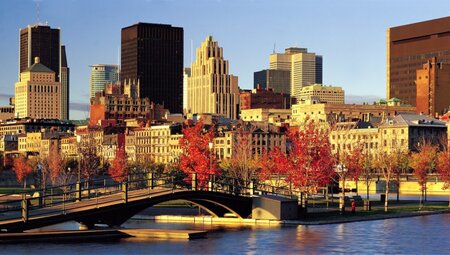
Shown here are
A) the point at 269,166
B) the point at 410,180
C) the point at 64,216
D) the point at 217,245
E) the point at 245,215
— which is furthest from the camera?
the point at 410,180

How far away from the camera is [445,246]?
6519 cm

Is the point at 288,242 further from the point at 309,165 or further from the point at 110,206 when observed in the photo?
the point at 309,165

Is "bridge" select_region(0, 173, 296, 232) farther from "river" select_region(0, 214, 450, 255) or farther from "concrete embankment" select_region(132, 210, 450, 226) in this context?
"river" select_region(0, 214, 450, 255)

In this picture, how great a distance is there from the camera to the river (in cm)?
6175

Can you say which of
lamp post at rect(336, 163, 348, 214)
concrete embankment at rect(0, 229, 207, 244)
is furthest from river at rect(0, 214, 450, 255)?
lamp post at rect(336, 163, 348, 214)

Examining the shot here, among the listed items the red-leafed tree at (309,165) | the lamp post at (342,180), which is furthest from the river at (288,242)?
the red-leafed tree at (309,165)

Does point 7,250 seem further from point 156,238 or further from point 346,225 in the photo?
point 346,225

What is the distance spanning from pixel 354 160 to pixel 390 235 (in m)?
52.7

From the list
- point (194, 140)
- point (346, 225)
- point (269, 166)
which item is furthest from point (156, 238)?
point (269, 166)

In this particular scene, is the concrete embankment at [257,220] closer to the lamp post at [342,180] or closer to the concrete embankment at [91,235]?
the lamp post at [342,180]

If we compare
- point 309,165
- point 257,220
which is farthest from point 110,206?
point 309,165

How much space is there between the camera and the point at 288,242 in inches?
2625

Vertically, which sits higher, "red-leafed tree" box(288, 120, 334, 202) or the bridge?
"red-leafed tree" box(288, 120, 334, 202)

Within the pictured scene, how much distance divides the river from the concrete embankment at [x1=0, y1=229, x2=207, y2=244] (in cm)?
145
